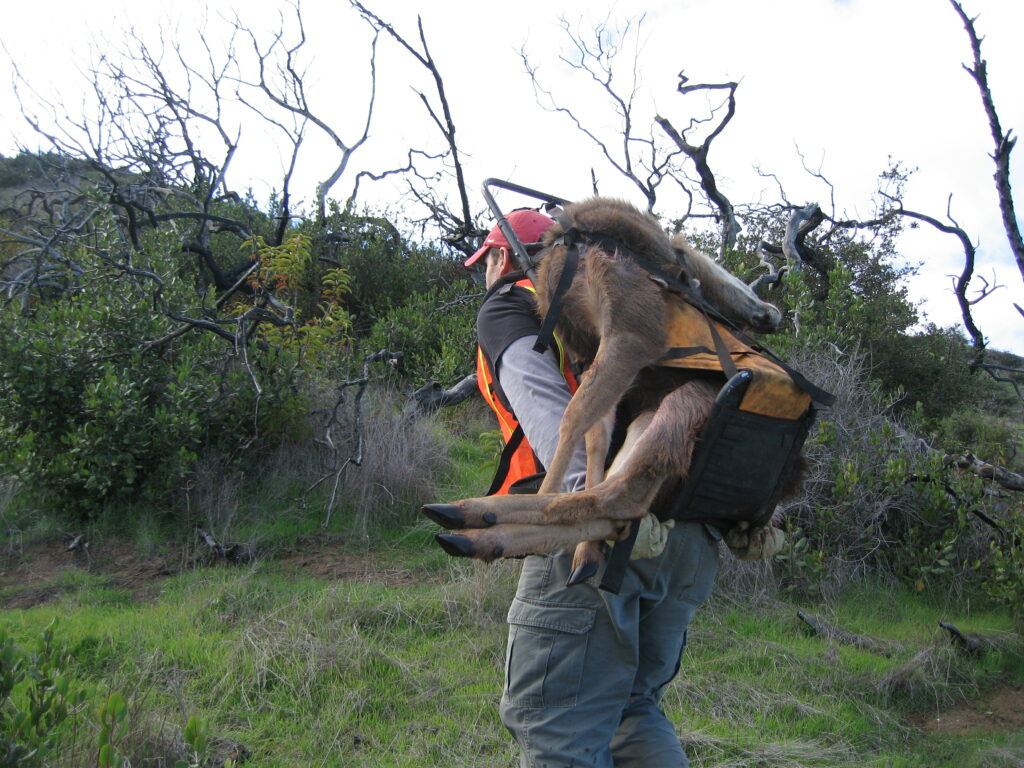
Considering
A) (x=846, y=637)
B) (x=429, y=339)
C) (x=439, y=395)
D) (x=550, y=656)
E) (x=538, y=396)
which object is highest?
(x=429, y=339)

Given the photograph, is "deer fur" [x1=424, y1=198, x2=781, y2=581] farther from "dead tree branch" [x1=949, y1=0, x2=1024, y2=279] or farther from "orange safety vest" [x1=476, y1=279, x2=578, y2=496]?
"dead tree branch" [x1=949, y1=0, x2=1024, y2=279]

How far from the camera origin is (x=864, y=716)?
15.5ft

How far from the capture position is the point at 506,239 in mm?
2826

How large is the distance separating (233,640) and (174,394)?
2.57m

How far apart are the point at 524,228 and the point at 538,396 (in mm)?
784

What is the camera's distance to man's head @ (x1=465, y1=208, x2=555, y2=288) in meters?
2.88

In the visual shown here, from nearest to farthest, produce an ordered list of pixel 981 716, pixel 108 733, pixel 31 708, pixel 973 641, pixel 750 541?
pixel 750 541
pixel 31 708
pixel 108 733
pixel 981 716
pixel 973 641

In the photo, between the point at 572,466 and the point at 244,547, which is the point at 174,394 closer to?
the point at 244,547

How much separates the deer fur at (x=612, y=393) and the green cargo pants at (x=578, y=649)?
150mm

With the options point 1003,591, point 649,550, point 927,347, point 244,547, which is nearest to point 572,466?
point 649,550

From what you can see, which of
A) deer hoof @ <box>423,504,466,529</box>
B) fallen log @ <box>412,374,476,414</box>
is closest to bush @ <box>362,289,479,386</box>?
fallen log @ <box>412,374,476,414</box>

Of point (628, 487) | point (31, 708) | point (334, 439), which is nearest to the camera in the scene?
point (628, 487)

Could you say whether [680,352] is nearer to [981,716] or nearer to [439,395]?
[981,716]

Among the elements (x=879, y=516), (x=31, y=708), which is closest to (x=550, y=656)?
(x=31, y=708)
